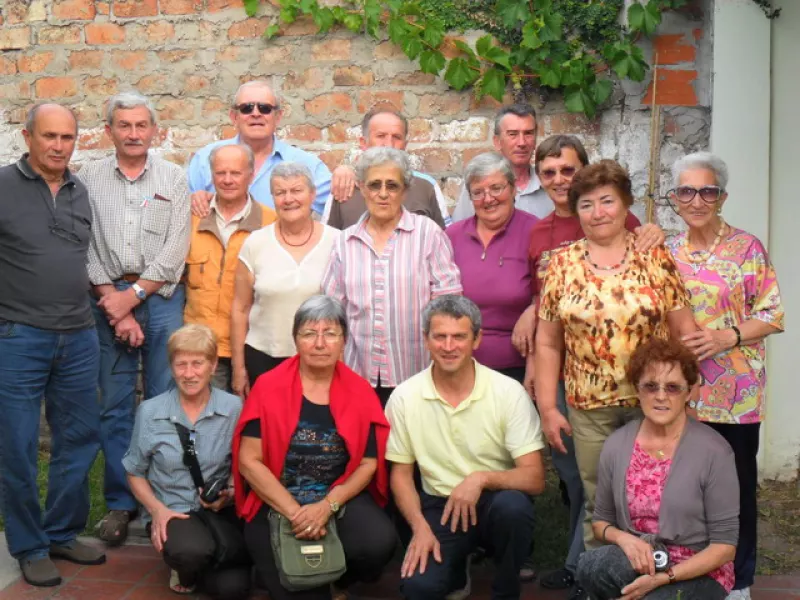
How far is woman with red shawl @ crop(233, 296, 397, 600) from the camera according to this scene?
154 inches

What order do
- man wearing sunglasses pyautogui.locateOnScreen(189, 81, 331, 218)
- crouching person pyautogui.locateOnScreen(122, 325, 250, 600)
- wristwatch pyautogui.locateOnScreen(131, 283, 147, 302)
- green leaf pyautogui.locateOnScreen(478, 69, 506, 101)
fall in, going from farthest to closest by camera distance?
green leaf pyautogui.locateOnScreen(478, 69, 506, 101) < man wearing sunglasses pyautogui.locateOnScreen(189, 81, 331, 218) < wristwatch pyautogui.locateOnScreen(131, 283, 147, 302) < crouching person pyautogui.locateOnScreen(122, 325, 250, 600)

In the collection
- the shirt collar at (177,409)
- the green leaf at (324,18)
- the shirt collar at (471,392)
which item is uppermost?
the green leaf at (324,18)

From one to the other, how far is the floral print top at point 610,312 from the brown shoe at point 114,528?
2087 millimetres

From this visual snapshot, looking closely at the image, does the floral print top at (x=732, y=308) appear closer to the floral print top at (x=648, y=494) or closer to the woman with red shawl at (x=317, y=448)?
the floral print top at (x=648, y=494)

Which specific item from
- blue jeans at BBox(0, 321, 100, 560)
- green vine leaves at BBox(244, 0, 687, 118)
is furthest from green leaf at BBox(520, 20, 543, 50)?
blue jeans at BBox(0, 321, 100, 560)

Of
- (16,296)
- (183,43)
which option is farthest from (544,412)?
(183,43)

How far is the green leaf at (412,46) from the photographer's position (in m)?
5.28

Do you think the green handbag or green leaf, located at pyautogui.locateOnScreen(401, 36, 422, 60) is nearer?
the green handbag

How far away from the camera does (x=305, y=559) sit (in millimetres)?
3781

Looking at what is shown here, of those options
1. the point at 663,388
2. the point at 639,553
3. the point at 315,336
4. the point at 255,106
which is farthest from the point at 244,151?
→ the point at 639,553

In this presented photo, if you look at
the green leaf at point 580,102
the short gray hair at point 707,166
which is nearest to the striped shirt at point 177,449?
the short gray hair at point 707,166

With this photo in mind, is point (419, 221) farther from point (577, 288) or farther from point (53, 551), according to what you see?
point (53, 551)

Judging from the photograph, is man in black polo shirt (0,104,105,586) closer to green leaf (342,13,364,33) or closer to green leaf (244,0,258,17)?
green leaf (244,0,258,17)

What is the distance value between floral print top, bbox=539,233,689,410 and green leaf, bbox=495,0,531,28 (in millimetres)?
1818
